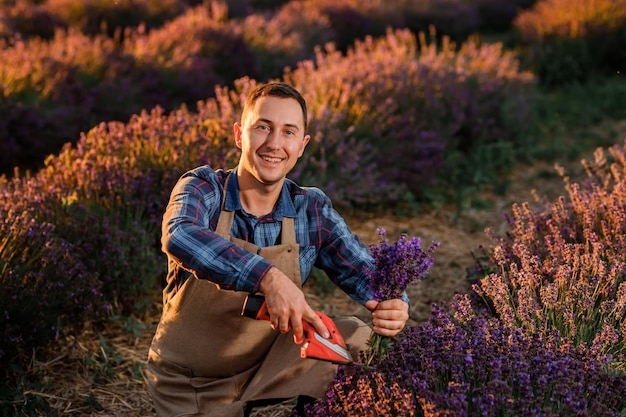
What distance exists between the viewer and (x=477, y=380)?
231 centimetres

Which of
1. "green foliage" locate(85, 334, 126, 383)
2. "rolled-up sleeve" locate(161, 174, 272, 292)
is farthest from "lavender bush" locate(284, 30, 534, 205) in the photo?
"rolled-up sleeve" locate(161, 174, 272, 292)

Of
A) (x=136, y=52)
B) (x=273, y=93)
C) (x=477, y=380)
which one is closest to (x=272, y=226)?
(x=273, y=93)

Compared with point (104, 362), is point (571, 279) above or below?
above

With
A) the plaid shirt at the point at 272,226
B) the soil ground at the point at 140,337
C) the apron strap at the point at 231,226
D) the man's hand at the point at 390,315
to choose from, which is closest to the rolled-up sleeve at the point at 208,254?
the plaid shirt at the point at 272,226

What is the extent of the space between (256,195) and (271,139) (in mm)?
225

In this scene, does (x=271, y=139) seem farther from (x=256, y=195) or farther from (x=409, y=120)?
(x=409, y=120)

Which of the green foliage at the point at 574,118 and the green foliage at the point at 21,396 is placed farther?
the green foliage at the point at 574,118

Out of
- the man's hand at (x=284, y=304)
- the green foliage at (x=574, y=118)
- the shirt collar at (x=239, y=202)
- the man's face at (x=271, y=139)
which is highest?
the man's face at (x=271, y=139)

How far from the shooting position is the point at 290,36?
9.93 m

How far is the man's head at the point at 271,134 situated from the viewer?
8.64ft

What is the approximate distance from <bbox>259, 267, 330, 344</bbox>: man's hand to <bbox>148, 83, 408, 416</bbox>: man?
12.5 inches

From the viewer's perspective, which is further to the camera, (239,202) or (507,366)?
(239,202)

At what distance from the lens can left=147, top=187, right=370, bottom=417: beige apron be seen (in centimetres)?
264

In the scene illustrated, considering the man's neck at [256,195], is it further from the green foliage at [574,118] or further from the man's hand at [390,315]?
the green foliage at [574,118]
